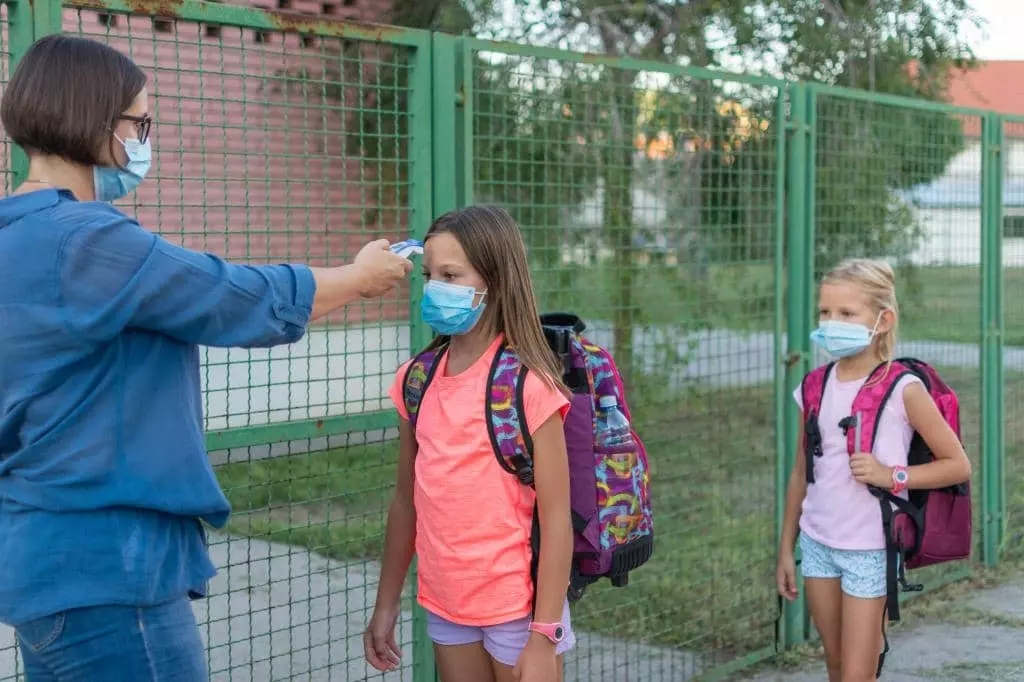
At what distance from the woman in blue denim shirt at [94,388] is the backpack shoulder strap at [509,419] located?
0.80 metres

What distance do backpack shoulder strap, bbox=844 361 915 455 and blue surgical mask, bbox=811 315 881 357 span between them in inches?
4.3

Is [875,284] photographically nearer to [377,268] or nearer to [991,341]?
[377,268]

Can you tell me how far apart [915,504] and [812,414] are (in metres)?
0.44

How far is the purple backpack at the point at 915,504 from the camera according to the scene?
4137mm

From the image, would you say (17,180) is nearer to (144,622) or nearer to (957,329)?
(144,622)

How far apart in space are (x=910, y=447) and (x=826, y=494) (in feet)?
1.02

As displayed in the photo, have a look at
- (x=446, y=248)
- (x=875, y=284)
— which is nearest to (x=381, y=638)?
(x=446, y=248)

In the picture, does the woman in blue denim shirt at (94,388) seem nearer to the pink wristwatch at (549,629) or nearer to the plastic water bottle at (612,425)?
the pink wristwatch at (549,629)

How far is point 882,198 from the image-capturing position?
6.36 metres

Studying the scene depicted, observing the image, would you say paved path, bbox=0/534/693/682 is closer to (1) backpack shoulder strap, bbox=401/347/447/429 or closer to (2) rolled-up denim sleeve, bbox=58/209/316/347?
(1) backpack shoulder strap, bbox=401/347/447/429

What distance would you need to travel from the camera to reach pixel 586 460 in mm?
3225

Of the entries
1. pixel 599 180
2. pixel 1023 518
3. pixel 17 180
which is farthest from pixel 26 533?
pixel 1023 518

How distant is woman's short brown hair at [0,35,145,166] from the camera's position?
7.88 ft

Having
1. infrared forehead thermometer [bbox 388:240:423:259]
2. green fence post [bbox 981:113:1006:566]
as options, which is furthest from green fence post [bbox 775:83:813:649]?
infrared forehead thermometer [bbox 388:240:423:259]
